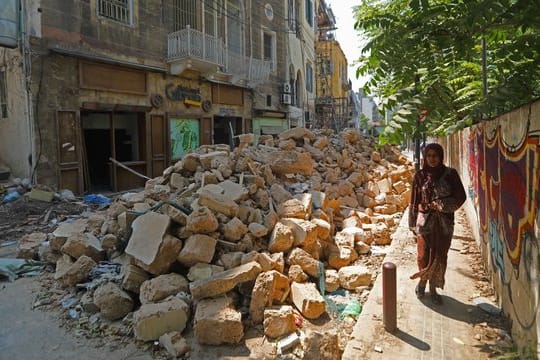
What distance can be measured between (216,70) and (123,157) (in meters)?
4.72

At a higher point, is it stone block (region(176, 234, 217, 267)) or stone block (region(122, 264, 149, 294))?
stone block (region(176, 234, 217, 267))

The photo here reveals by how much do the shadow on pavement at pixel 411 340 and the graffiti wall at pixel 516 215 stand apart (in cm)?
70

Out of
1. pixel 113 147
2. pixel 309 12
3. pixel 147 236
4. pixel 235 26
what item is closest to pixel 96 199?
pixel 113 147

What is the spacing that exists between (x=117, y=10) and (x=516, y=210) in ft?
40.2

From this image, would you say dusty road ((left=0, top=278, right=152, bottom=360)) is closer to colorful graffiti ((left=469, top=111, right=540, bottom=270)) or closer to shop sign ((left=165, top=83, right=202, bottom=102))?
colorful graffiti ((left=469, top=111, right=540, bottom=270))

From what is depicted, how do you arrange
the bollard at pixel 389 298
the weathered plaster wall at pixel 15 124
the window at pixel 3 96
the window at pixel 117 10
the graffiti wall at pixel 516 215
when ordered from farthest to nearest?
the window at pixel 117 10
the window at pixel 3 96
the weathered plaster wall at pixel 15 124
the bollard at pixel 389 298
the graffiti wall at pixel 516 215

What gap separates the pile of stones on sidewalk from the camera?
4.03m

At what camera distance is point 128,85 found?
12141 millimetres

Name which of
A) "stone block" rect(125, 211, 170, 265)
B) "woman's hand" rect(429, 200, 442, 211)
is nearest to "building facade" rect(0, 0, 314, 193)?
"stone block" rect(125, 211, 170, 265)

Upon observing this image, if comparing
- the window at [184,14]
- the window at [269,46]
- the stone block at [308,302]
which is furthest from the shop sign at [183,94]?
the stone block at [308,302]

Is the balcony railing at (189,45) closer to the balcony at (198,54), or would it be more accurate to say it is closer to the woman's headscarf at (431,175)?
the balcony at (198,54)

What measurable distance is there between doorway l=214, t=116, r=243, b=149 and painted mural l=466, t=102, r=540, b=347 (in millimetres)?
13752

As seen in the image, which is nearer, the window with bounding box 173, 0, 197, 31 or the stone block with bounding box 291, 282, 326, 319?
the stone block with bounding box 291, 282, 326, 319

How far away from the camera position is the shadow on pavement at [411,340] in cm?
330
